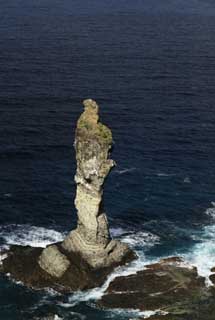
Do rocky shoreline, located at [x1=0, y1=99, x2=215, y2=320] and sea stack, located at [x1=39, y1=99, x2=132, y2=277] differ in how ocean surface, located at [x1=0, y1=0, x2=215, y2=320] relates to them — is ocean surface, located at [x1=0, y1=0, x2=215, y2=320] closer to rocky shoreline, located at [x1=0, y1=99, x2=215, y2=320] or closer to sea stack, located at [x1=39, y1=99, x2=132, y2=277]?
rocky shoreline, located at [x1=0, y1=99, x2=215, y2=320]

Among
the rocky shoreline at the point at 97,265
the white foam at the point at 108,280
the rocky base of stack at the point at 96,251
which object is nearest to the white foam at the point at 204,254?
the rocky shoreline at the point at 97,265

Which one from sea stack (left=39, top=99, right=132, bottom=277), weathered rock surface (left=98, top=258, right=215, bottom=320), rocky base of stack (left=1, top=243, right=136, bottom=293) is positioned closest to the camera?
weathered rock surface (left=98, top=258, right=215, bottom=320)

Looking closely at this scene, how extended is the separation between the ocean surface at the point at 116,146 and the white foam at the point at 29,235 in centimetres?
14

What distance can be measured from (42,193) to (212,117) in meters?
46.8

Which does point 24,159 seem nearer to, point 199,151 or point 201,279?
point 199,151

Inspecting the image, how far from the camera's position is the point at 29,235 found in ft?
289

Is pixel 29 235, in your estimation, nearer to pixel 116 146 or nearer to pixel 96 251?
pixel 96 251

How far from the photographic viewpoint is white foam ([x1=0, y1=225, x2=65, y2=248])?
283 ft

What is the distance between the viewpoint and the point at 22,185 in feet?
333

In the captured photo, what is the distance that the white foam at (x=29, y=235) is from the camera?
8631cm

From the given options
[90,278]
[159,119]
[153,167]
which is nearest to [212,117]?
[159,119]

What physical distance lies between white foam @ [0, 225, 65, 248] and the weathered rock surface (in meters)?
13.1

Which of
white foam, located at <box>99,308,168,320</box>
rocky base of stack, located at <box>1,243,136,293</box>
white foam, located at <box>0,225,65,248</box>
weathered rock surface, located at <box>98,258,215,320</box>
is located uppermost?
white foam, located at <box>0,225,65,248</box>

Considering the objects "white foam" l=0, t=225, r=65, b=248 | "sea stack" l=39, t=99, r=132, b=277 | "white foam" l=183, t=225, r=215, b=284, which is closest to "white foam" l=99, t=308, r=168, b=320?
"sea stack" l=39, t=99, r=132, b=277
